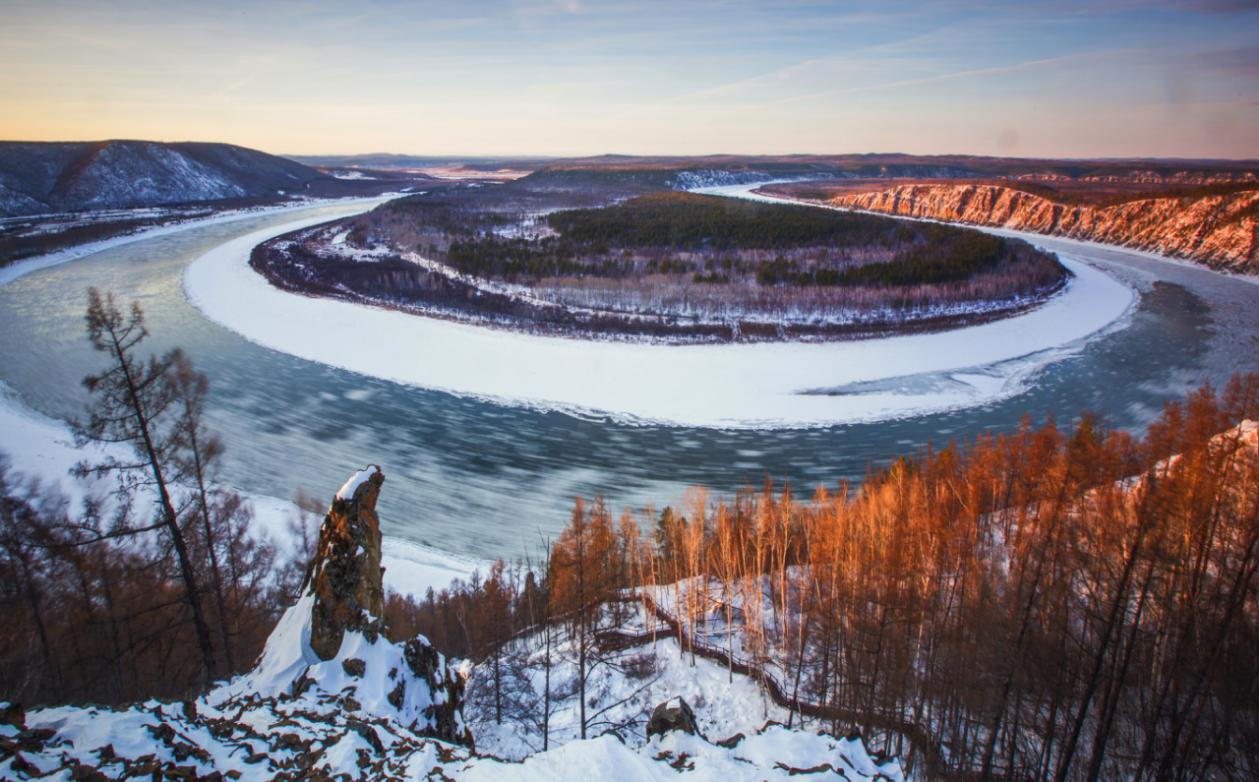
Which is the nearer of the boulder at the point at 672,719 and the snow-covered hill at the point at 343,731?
the snow-covered hill at the point at 343,731

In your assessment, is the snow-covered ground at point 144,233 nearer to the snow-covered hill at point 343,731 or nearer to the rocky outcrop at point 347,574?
the rocky outcrop at point 347,574

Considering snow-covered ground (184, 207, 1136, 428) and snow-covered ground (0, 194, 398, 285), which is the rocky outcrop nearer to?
snow-covered ground (184, 207, 1136, 428)

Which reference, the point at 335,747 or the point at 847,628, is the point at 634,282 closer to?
the point at 847,628

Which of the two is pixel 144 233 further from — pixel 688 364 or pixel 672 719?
pixel 672 719

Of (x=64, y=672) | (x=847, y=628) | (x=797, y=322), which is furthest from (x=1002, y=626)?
(x=797, y=322)

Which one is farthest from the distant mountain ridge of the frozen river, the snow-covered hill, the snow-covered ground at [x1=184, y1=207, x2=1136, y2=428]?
the snow-covered hill

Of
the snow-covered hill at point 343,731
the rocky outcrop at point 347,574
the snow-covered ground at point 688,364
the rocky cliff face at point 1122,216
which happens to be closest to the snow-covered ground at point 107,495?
the rocky outcrop at point 347,574
